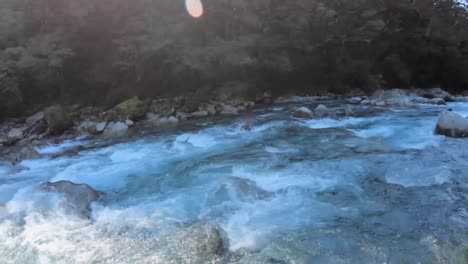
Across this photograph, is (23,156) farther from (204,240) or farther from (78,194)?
(204,240)

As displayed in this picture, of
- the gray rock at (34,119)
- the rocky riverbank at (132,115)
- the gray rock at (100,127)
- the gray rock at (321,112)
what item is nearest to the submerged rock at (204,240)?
the rocky riverbank at (132,115)

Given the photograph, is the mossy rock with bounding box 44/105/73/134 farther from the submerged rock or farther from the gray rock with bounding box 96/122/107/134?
the submerged rock

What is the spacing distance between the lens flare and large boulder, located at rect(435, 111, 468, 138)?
10.3 meters

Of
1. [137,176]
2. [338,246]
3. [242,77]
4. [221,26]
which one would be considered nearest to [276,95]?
[242,77]

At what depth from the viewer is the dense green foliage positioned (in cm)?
1395

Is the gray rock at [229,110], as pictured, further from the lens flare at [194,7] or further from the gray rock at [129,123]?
the lens flare at [194,7]

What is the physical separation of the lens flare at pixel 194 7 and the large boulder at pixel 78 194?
10.9m

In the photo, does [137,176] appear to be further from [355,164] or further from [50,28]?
[50,28]

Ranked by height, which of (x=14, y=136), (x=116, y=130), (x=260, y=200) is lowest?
(x=14, y=136)

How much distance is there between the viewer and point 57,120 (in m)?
10.6

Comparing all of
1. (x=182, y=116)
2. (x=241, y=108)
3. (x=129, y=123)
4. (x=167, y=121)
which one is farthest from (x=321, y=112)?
(x=129, y=123)

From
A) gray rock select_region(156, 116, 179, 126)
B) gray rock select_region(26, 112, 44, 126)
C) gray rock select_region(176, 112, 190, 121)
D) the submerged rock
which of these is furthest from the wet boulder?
gray rock select_region(26, 112, 44, 126)

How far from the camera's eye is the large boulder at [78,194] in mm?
4641

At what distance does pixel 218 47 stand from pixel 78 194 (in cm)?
1007
